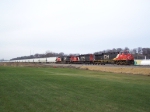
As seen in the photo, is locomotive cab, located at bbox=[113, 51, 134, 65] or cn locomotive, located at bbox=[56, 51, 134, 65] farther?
cn locomotive, located at bbox=[56, 51, 134, 65]

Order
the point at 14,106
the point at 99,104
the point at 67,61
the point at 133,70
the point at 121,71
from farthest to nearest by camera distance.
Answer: the point at 67,61
the point at 121,71
the point at 133,70
the point at 99,104
the point at 14,106

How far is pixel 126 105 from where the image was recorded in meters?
8.06

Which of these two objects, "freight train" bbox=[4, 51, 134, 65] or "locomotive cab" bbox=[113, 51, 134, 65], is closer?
"locomotive cab" bbox=[113, 51, 134, 65]

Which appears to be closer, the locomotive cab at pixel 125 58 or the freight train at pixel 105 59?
the locomotive cab at pixel 125 58

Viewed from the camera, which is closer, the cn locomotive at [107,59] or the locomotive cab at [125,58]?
the locomotive cab at [125,58]

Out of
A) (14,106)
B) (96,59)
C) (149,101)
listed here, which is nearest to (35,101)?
(14,106)

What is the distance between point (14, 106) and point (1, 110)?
26.4 inches

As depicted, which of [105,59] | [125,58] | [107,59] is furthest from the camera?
[105,59]

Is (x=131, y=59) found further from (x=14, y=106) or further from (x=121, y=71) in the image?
(x=14, y=106)

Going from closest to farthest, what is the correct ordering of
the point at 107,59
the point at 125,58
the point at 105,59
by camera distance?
the point at 125,58 < the point at 107,59 < the point at 105,59

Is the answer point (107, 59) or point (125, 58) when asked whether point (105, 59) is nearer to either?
point (107, 59)

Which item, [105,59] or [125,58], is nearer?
[125,58]

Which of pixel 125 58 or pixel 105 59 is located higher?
pixel 125 58

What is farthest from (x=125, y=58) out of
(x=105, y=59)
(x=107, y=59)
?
(x=105, y=59)
